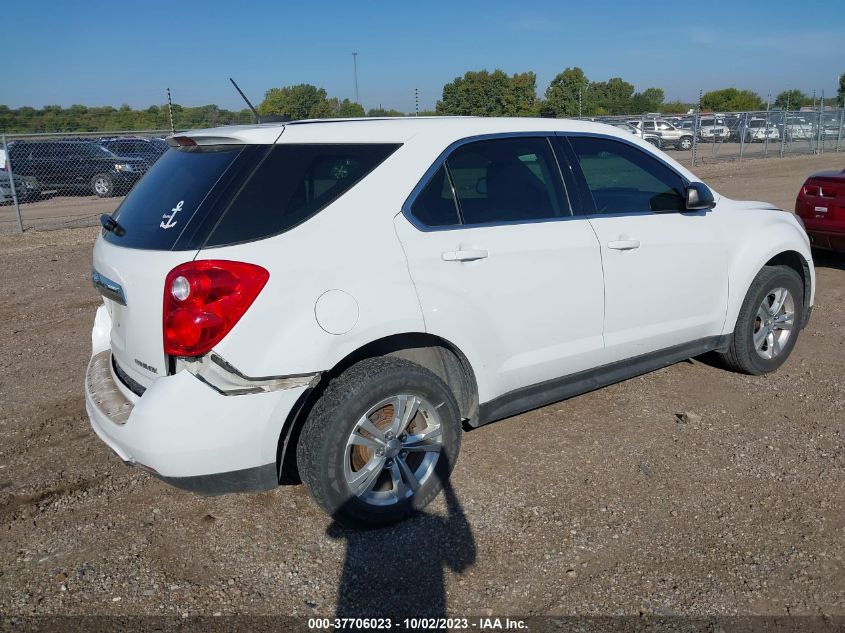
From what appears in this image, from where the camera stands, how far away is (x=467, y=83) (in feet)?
220

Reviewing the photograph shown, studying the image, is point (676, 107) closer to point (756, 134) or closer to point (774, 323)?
point (756, 134)

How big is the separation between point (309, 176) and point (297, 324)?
0.68 m

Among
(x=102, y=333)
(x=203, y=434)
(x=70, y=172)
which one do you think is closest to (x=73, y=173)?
(x=70, y=172)

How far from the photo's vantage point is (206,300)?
A: 282cm

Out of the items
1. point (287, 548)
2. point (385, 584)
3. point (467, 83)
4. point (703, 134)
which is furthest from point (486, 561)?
point (467, 83)

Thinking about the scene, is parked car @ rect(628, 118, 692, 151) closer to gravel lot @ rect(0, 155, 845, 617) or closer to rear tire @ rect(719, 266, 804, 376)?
rear tire @ rect(719, 266, 804, 376)

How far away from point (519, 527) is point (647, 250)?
1.75 metres

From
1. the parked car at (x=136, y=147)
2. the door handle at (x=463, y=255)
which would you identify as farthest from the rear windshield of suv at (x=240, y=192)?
the parked car at (x=136, y=147)

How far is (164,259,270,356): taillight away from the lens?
2.82 metres

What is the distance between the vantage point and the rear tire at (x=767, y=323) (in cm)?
474

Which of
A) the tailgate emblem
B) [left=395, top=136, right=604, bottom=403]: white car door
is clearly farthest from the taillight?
[left=395, top=136, right=604, bottom=403]: white car door

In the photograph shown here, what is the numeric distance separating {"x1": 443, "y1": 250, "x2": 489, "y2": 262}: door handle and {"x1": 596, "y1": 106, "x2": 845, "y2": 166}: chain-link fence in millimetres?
24011

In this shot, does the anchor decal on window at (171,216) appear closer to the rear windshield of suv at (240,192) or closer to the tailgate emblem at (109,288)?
the rear windshield of suv at (240,192)

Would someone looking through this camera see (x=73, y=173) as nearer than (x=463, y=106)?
Yes
